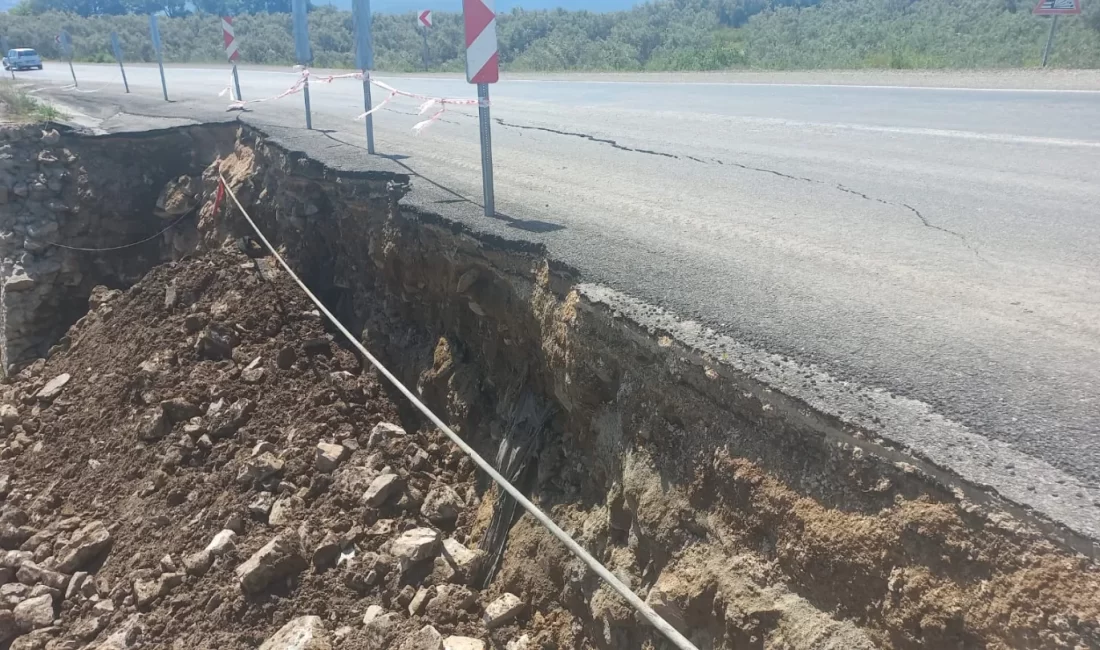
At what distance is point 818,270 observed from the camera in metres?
3.85

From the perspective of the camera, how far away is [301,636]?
3713 millimetres

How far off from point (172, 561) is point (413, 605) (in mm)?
1853

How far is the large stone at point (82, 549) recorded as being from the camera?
5051 millimetres

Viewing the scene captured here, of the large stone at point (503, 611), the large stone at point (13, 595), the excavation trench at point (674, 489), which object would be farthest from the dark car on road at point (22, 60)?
the large stone at point (503, 611)

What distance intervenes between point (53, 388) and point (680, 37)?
25.7m

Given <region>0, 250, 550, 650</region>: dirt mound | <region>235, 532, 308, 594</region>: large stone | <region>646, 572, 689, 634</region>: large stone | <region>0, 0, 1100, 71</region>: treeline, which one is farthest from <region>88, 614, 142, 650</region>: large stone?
<region>0, 0, 1100, 71</region>: treeline

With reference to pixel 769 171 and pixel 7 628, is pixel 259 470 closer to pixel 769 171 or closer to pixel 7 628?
pixel 7 628

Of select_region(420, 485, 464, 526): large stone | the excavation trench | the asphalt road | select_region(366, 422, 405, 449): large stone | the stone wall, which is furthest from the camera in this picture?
the stone wall

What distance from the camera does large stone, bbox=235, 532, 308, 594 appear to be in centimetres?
411

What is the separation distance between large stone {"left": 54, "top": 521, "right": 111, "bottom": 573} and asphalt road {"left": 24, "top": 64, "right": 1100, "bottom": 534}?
11.9ft

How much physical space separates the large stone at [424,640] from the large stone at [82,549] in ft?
9.58

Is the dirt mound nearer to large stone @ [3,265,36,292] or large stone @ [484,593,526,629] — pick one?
large stone @ [484,593,526,629]

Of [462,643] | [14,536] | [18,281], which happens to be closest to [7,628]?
[14,536]

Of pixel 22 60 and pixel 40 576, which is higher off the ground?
pixel 22 60
